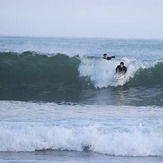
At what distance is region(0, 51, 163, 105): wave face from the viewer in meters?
15.4

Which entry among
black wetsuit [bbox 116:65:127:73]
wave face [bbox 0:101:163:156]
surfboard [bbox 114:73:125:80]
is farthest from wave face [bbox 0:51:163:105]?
wave face [bbox 0:101:163:156]

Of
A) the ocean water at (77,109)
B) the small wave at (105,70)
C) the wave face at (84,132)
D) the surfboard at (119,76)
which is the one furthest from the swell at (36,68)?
the wave face at (84,132)

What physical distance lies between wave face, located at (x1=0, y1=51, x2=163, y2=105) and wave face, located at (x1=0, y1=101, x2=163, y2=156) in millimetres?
3245

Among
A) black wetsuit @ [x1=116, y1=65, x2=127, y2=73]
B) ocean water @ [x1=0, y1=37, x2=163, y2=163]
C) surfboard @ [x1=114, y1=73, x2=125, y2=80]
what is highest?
black wetsuit @ [x1=116, y1=65, x2=127, y2=73]

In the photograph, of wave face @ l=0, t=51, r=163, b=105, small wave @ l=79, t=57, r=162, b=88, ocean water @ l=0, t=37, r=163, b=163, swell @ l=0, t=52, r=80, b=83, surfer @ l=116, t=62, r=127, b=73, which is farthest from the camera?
swell @ l=0, t=52, r=80, b=83

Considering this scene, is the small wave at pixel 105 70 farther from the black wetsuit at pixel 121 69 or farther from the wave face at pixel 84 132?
the wave face at pixel 84 132

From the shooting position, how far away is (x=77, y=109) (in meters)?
12.4

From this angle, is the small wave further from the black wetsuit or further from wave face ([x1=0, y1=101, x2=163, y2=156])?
wave face ([x1=0, y1=101, x2=163, y2=156])

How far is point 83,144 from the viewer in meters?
9.04

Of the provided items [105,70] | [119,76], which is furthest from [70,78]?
[119,76]

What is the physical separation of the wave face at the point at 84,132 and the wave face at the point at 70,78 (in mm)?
3245

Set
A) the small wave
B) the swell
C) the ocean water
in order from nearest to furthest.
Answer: the ocean water → the small wave → the swell

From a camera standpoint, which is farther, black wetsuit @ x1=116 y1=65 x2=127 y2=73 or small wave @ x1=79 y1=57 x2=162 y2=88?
black wetsuit @ x1=116 y1=65 x2=127 y2=73

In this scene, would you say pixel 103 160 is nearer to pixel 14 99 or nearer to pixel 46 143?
pixel 46 143
